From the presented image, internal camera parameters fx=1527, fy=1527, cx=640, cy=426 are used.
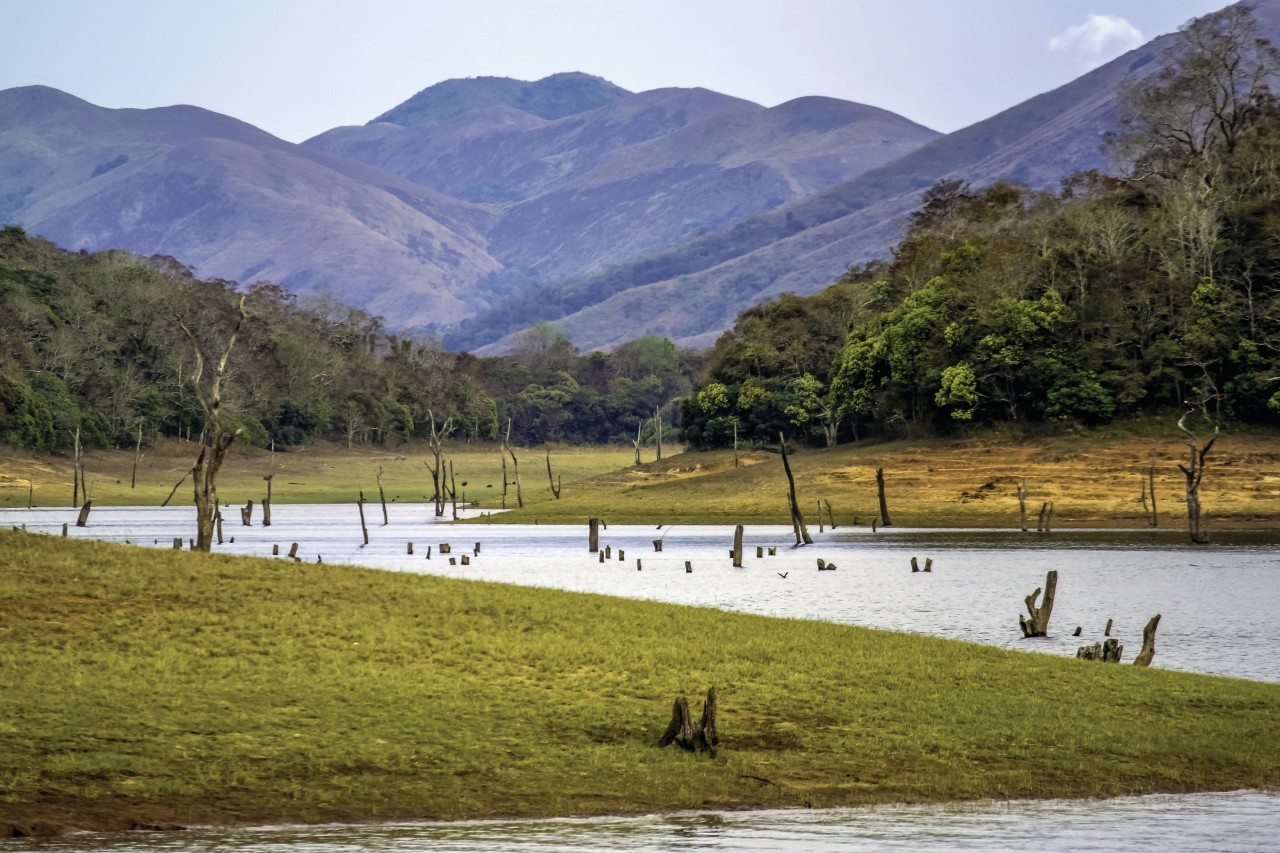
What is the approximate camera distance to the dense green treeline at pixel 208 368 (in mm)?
123438

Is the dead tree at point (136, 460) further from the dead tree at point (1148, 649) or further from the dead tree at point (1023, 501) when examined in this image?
the dead tree at point (1148, 649)

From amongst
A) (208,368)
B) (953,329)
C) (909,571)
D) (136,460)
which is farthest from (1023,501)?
(208,368)

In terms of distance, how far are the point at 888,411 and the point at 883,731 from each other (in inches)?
3268

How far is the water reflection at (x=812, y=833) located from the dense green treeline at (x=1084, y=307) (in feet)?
236

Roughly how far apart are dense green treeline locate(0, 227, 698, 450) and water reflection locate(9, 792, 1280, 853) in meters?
104

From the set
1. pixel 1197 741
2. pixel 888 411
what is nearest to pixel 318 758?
pixel 1197 741

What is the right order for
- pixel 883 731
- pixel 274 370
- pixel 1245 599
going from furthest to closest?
pixel 274 370 < pixel 1245 599 < pixel 883 731

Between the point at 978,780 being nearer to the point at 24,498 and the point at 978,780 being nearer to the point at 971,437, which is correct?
the point at 971,437

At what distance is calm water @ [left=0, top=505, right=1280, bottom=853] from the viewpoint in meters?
15.2

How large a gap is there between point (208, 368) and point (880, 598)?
105 metres

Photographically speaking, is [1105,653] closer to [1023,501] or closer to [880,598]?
[880,598]

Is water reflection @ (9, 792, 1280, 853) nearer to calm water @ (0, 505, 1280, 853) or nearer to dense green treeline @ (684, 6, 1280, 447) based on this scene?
calm water @ (0, 505, 1280, 853)

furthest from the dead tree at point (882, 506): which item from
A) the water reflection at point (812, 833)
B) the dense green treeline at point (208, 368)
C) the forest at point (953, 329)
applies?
the water reflection at point (812, 833)

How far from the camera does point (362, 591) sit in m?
25.7
